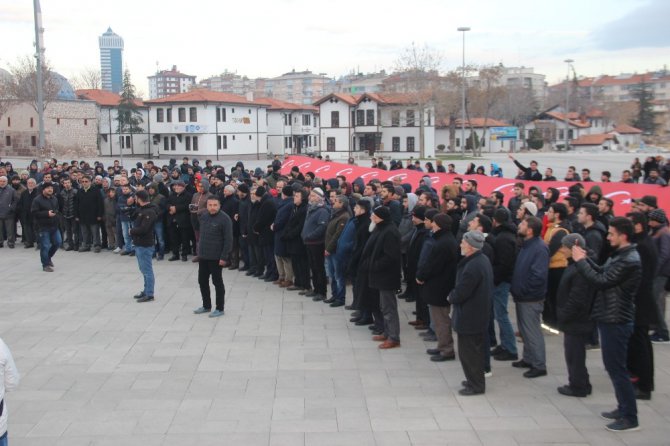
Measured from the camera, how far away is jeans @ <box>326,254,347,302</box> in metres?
11.3

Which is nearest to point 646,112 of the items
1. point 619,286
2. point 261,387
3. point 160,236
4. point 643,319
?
point 160,236

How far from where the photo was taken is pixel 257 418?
21.6 ft

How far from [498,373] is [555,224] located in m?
2.10

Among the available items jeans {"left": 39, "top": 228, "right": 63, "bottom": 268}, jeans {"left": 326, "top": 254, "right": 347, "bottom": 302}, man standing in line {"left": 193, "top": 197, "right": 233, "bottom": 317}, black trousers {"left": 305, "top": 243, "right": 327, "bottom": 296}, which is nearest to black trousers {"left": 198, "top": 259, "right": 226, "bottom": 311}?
man standing in line {"left": 193, "top": 197, "right": 233, "bottom": 317}

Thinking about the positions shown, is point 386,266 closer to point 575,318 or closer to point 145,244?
point 575,318

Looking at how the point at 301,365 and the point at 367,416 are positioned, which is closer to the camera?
the point at 367,416

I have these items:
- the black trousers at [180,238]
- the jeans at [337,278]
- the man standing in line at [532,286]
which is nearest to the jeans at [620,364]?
the man standing in line at [532,286]

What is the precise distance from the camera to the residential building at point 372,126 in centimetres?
7456

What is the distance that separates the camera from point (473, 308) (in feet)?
23.4

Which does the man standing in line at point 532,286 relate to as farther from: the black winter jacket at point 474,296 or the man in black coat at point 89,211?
the man in black coat at point 89,211

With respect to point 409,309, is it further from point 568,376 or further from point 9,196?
point 9,196

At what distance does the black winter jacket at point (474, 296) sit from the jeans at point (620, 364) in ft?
4.05

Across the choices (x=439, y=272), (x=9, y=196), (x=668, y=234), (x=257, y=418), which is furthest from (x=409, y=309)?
(x=9, y=196)

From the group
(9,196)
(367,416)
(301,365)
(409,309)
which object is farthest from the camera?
(9,196)
